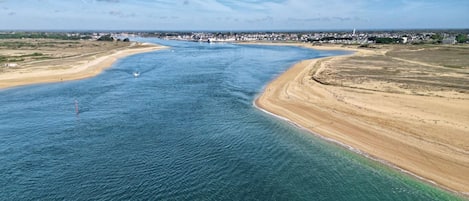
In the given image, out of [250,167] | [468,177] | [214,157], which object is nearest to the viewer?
[468,177]

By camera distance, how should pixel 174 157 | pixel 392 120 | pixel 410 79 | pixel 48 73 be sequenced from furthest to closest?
pixel 48 73, pixel 410 79, pixel 392 120, pixel 174 157

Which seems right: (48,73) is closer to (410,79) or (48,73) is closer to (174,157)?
(174,157)

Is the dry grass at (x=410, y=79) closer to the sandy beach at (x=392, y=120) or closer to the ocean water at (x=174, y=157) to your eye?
the sandy beach at (x=392, y=120)

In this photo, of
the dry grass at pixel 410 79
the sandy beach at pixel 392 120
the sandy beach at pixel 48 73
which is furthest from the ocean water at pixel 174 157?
the dry grass at pixel 410 79

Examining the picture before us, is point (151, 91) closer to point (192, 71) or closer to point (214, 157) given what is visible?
point (192, 71)

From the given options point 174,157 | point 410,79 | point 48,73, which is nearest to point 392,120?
point 174,157

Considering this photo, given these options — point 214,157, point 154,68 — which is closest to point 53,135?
point 214,157
